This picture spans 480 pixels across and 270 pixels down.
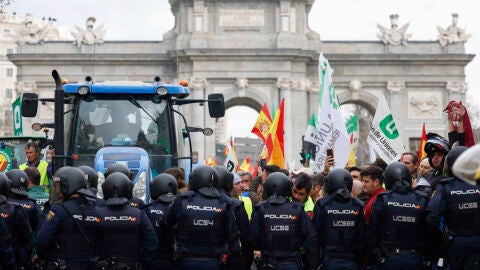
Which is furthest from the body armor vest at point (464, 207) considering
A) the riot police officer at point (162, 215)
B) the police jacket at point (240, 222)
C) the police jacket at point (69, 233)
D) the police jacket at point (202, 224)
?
the police jacket at point (69, 233)

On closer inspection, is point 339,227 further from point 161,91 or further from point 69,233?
point 161,91

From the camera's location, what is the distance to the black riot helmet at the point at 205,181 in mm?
10906

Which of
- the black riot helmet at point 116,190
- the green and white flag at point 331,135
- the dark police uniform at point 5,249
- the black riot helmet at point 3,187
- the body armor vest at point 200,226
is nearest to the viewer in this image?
the black riot helmet at point 116,190

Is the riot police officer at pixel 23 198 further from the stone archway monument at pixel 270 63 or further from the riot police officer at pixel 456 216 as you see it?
the stone archway monument at pixel 270 63

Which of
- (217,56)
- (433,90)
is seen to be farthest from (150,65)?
(433,90)

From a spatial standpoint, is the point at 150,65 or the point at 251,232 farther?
the point at 150,65

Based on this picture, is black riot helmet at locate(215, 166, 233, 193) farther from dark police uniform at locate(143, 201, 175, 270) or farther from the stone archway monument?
the stone archway monument

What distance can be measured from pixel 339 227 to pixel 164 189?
7.25 feet

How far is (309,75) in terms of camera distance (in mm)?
55281

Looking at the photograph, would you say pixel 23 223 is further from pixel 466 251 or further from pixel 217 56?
pixel 217 56

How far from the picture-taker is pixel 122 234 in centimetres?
1052

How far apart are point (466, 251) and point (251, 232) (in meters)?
2.41

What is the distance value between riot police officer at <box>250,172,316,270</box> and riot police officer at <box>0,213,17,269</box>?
281cm

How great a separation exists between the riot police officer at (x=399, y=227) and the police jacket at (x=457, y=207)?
257 millimetres
